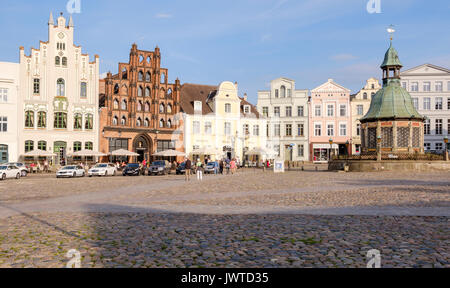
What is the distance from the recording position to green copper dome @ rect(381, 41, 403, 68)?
46.8 metres

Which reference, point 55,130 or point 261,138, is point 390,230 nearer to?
point 55,130

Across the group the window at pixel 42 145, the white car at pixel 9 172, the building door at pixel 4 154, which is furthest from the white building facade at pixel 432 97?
the white car at pixel 9 172

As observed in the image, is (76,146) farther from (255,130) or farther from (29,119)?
(255,130)

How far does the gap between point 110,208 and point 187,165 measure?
15971 millimetres

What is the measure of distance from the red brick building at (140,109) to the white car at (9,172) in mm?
19373

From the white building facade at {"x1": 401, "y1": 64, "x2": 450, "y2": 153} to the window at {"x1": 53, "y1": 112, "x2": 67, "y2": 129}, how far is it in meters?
55.6

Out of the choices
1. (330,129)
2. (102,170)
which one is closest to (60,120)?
(102,170)

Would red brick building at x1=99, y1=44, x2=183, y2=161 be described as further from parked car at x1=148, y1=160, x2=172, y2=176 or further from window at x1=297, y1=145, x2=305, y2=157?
window at x1=297, y1=145, x2=305, y2=157

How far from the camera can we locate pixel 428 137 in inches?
2815

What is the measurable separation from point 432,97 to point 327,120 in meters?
19.3

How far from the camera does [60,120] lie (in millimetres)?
52375

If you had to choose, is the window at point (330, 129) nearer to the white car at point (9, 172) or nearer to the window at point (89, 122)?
the window at point (89, 122)

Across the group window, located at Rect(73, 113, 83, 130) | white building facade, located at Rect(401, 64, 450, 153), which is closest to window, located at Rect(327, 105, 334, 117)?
white building facade, located at Rect(401, 64, 450, 153)

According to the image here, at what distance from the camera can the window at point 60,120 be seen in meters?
52.1
